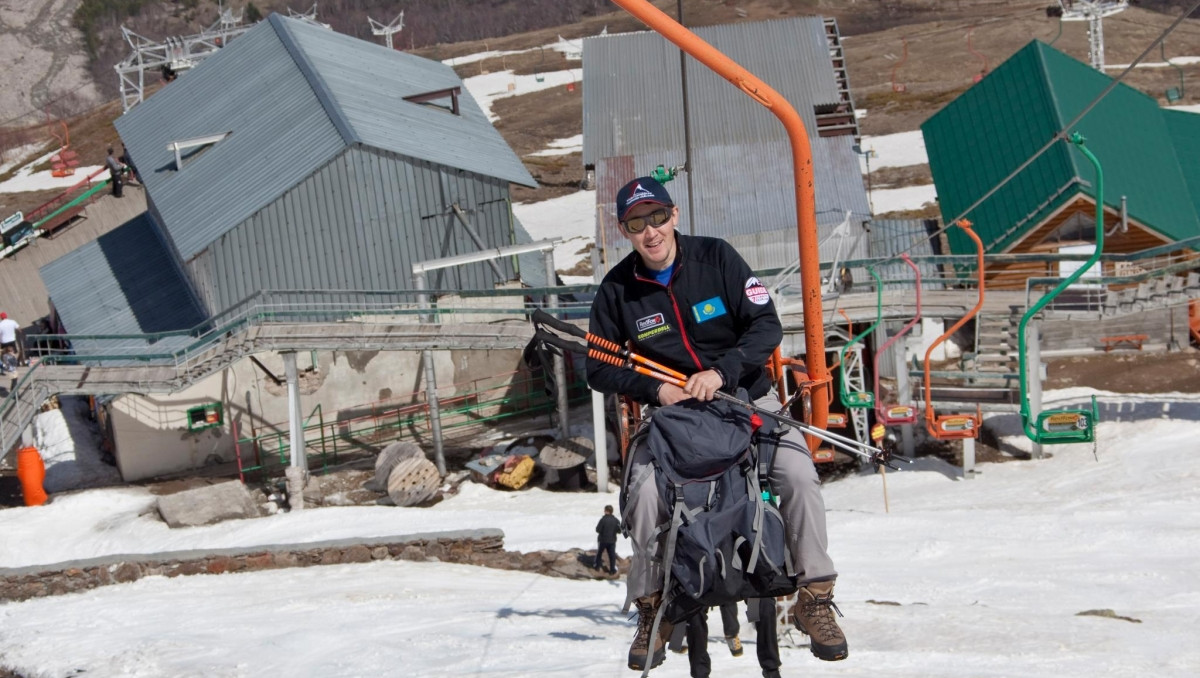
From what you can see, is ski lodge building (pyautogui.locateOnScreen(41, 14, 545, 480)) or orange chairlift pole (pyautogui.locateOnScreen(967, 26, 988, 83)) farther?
orange chairlift pole (pyautogui.locateOnScreen(967, 26, 988, 83))

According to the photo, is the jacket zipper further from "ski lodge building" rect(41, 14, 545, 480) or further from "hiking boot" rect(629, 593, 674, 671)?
"ski lodge building" rect(41, 14, 545, 480)

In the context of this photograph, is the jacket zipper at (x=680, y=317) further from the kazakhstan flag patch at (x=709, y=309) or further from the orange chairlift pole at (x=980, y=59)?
the orange chairlift pole at (x=980, y=59)

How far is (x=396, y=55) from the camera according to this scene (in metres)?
44.6

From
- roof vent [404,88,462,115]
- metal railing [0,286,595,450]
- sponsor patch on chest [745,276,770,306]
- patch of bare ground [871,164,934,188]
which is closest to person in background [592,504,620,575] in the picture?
metal railing [0,286,595,450]

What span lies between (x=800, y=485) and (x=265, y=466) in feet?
87.4

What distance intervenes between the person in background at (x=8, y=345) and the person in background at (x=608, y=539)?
22.4 metres

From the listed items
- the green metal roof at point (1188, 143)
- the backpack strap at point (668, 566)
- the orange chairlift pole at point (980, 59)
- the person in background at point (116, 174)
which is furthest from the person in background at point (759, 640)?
the orange chairlift pole at point (980, 59)

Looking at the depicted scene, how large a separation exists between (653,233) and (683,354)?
0.91m

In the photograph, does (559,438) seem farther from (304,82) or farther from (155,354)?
(304,82)

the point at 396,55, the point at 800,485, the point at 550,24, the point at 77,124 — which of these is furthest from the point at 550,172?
the point at 550,24

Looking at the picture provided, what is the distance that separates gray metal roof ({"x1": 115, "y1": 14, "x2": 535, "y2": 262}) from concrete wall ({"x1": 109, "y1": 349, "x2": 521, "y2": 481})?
12.1 feet

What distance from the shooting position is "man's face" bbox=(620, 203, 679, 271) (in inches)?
369

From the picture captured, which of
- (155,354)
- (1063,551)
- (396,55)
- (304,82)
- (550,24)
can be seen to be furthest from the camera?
(550,24)

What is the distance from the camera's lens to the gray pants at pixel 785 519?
920cm
